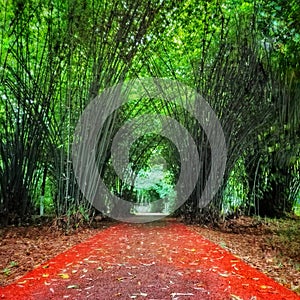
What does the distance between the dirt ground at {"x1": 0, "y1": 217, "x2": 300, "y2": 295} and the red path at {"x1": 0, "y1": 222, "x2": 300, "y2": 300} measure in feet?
0.43

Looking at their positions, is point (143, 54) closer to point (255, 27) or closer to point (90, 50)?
point (90, 50)

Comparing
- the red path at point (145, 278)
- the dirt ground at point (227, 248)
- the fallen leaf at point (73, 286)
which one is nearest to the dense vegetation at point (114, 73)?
the dirt ground at point (227, 248)

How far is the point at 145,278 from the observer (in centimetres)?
184

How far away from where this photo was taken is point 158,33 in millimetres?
4445

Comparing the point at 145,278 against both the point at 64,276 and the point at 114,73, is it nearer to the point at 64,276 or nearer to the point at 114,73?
the point at 64,276

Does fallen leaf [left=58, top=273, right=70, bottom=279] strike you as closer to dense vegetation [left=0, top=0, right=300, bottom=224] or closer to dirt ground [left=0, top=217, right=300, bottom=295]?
dirt ground [left=0, top=217, right=300, bottom=295]

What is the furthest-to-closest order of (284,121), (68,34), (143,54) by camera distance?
1. (143,54)
2. (284,121)
3. (68,34)

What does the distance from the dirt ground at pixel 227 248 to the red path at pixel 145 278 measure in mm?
130

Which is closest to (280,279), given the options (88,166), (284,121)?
(284,121)

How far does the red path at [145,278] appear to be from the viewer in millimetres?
1592

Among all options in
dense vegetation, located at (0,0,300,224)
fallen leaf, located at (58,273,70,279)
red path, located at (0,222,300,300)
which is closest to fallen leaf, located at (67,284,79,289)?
Answer: red path, located at (0,222,300,300)

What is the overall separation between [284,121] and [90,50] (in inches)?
90.6

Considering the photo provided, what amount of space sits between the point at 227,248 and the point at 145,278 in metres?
1.35

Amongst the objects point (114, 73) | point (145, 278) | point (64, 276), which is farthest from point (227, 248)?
point (114, 73)
